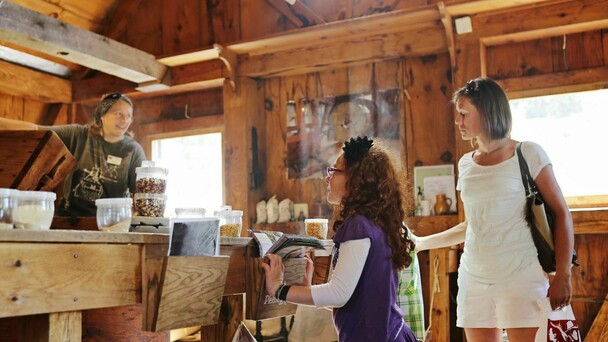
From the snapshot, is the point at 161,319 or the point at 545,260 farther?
the point at 545,260

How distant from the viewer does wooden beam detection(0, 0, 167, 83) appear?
443 centimetres

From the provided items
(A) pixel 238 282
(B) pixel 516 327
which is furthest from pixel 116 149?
(B) pixel 516 327

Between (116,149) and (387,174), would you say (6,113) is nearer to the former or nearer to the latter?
(116,149)

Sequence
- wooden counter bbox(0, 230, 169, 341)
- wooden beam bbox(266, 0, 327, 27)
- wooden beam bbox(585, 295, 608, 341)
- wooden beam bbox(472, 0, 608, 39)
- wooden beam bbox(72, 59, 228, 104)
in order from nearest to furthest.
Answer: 1. wooden counter bbox(0, 230, 169, 341)
2. wooden beam bbox(585, 295, 608, 341)
3. wooden beam bbox(472, 0, 608, 39)
4. wooden beam bbox(266, 0, 327, 27)
5. wooden beam bbox(72, 59, 228, 104)

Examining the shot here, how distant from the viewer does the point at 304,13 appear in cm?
522

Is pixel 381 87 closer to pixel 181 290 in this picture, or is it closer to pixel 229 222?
pixel 229 222

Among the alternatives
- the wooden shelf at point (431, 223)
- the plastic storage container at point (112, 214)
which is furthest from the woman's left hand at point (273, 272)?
the wooden shelf at point (431, 223)

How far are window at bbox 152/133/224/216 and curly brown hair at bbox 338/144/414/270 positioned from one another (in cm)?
403

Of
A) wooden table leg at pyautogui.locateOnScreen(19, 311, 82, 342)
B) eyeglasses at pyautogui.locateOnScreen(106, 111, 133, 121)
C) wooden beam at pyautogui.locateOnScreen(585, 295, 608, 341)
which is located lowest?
wooden beam at pyautogui.locateOnScreen(585, 295, 608, 341)

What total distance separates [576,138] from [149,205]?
3.45 meters

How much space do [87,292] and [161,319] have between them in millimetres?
228

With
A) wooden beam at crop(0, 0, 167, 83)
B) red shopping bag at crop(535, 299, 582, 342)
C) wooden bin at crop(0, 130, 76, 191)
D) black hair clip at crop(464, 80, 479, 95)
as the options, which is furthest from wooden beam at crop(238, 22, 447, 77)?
wooden bin at crop(0, 130, 76, 191)

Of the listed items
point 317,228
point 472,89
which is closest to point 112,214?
point 317,228

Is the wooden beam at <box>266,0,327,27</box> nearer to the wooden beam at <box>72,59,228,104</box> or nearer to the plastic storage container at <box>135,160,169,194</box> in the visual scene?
the wooden beam at <box>72,59,228,104</box>
